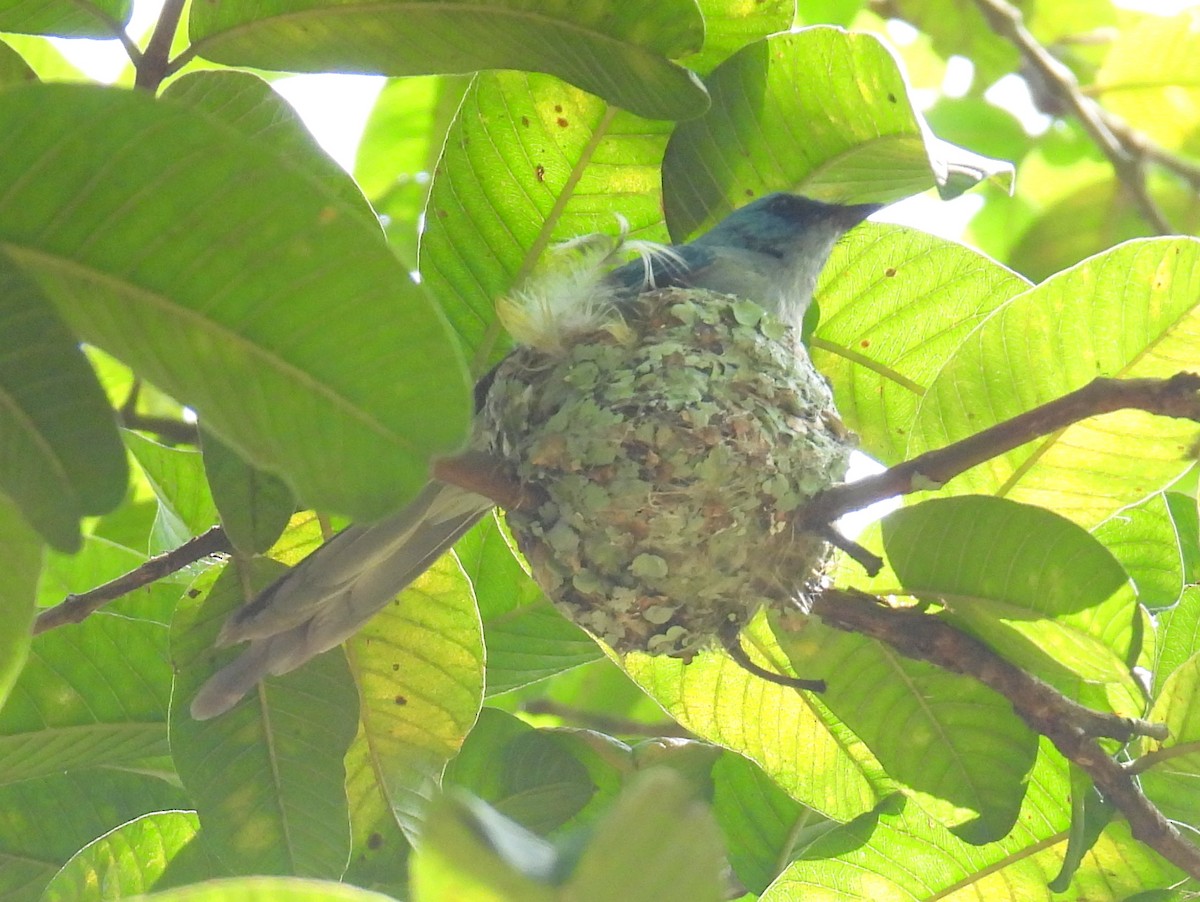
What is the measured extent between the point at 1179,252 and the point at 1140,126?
3.29m

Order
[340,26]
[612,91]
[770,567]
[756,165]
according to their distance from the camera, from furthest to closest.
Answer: [756,165], [770,567], [612,91], [340,26]

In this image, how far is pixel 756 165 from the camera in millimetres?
2574

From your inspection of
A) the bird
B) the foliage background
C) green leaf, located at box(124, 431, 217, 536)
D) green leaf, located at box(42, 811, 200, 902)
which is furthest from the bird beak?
green leaf, located at box(42, 811, 200, 902)

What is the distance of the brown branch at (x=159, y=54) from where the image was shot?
200 centimetres

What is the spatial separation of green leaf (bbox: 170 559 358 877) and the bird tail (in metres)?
0.06

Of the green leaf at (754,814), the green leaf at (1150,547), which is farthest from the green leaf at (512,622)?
the green leaf at (1150,547)

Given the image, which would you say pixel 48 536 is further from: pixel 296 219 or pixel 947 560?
pixel 947 560

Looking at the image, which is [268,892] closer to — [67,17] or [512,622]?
[67,17]

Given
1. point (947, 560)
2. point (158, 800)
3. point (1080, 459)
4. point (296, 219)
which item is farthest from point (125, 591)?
point (1080, 459)

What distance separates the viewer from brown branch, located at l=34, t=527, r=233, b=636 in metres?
2.15

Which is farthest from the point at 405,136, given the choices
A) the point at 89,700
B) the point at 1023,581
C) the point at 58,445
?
the point at 58,445

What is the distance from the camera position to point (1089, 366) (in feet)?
7.54

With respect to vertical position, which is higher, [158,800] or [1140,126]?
[1140,126]

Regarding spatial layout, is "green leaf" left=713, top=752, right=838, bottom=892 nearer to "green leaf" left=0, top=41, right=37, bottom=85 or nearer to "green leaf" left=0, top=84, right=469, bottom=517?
"green leaf" left=0, top=84, right=469, bottom=517
